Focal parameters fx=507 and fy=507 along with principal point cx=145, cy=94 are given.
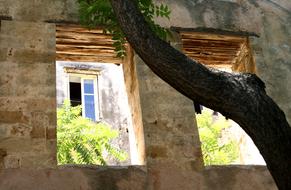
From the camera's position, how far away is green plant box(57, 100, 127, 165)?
10.1m

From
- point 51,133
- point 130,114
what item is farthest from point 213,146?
point 51,133

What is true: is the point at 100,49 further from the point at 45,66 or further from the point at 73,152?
the point at 73,152

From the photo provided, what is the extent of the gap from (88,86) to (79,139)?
4260 millimetres

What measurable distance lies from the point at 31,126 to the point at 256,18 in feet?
11.2

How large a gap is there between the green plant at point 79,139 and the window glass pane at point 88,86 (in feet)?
10.5

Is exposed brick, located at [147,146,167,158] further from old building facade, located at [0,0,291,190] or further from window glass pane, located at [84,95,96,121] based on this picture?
window glass pane, located at [84,95,96,121]

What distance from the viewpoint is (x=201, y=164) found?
208 inches

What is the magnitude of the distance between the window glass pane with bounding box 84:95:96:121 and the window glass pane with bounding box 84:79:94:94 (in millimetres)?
146

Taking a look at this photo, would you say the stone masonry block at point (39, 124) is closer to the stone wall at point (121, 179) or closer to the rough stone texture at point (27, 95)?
the rough stone texture at point (27, 95)

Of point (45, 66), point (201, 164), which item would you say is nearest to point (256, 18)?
point (201, 164)

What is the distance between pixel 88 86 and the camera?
1467cm

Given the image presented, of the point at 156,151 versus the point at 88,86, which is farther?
the point at 88,86

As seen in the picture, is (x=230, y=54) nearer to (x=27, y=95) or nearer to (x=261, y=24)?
(x=261, y=24)

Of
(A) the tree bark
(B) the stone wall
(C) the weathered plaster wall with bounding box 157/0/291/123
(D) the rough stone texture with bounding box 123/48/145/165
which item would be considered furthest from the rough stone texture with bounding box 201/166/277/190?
(A) the tree bark
